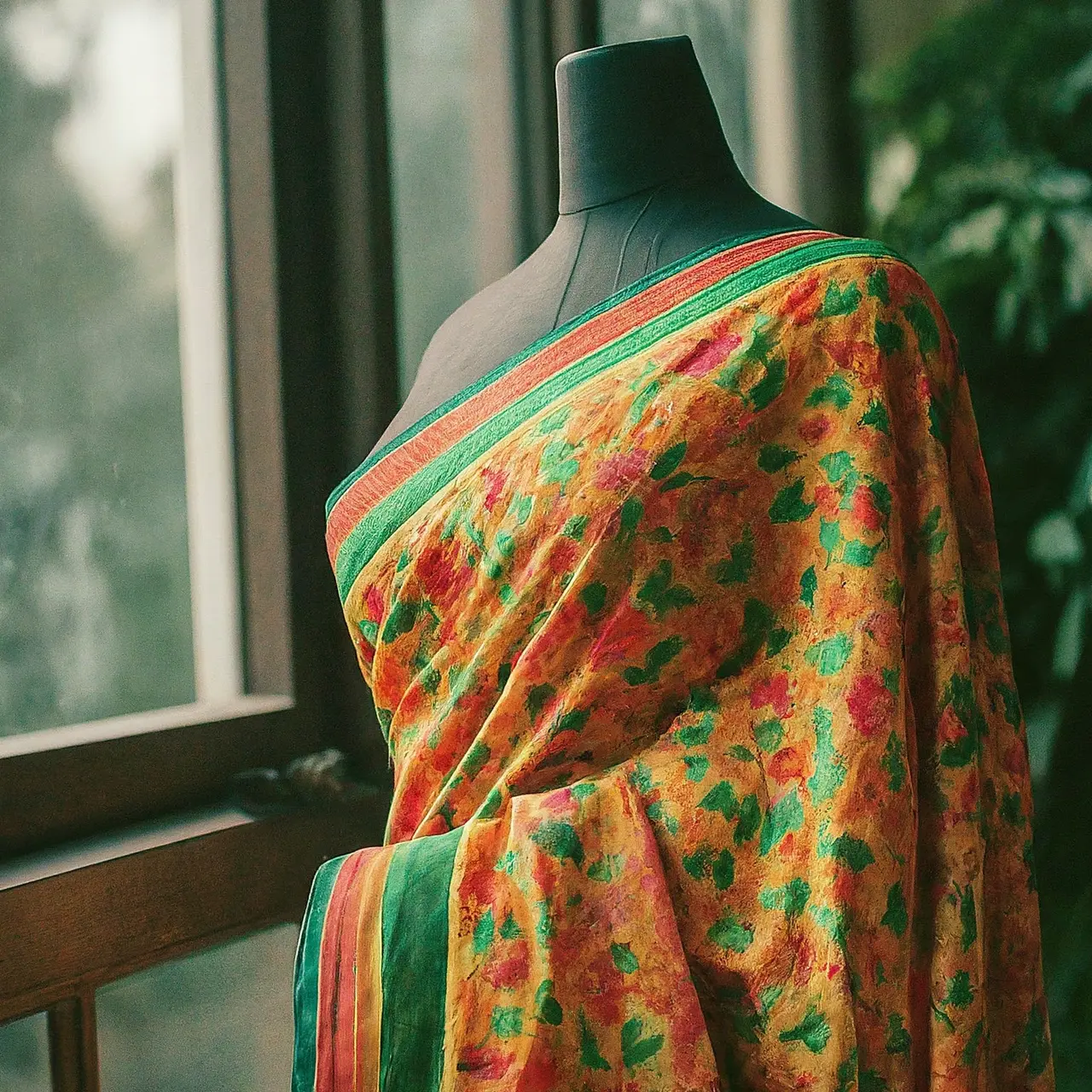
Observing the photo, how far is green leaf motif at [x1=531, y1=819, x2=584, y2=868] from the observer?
65 centimetres

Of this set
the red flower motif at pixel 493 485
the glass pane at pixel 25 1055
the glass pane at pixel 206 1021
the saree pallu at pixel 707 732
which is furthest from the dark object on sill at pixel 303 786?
the red flower motif at pixel 493 485

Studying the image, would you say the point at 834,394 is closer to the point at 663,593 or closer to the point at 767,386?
the point at 767,386

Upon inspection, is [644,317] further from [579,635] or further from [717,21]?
[717,21]

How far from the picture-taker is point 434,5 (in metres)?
1.42

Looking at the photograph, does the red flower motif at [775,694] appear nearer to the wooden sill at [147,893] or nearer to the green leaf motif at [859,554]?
the green leaf motif at [859,554]

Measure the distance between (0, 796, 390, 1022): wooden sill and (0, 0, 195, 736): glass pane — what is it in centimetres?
16

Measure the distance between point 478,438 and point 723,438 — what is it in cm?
16

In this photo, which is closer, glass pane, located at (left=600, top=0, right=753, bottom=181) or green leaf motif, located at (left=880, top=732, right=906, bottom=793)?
green leaf motif, located at (left=880, top=732, right=906, bottom=793)

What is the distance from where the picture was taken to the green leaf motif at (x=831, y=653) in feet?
2.16

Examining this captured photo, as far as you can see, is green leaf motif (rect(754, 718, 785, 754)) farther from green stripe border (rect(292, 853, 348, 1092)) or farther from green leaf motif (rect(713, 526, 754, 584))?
green stripe border (rect(292, 853, 348, 1092))

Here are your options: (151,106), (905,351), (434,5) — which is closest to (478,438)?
(905,351)

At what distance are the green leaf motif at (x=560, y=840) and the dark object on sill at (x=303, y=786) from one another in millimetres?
562

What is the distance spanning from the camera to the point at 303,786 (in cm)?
117

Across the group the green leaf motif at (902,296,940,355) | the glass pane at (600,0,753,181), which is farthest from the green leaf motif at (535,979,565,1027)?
the glass pane at (600,0,753,181)
